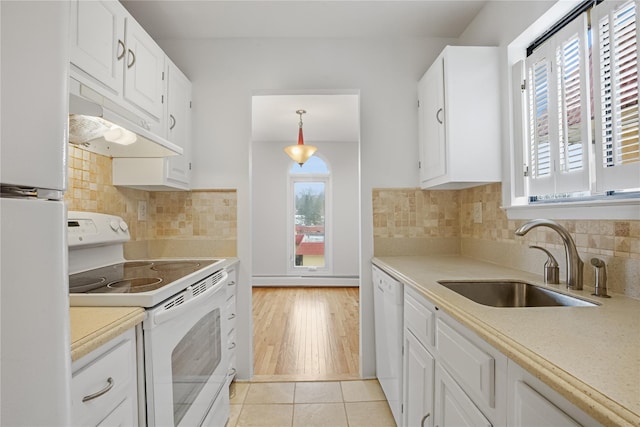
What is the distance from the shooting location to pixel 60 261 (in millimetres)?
525

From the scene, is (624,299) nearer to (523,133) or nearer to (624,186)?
(624,186)

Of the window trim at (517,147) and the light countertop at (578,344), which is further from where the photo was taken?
the window trim at (517,147)

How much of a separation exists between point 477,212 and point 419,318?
1.11 m

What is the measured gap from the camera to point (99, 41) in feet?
4.70

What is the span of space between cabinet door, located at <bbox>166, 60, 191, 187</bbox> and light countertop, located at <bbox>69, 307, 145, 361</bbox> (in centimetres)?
119

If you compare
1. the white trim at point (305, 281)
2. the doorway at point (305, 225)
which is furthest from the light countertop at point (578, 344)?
the white trim at point (305, 281)

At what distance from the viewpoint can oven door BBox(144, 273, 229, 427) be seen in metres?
1.10

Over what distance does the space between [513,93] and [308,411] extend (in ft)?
7.20

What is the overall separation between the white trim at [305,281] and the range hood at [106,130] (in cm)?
398

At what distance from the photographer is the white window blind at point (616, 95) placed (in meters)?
1.16

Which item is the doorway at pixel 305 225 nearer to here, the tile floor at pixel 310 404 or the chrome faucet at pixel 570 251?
the tile floor at pixel 310 404

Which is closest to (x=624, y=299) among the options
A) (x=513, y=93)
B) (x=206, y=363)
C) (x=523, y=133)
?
(x=523, y=133)

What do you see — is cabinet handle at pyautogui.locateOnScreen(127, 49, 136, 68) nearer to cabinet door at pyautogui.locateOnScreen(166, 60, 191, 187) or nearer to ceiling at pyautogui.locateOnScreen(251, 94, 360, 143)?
cabinet door at pyautogui.locateOnScreen(166, 60, 191, 187)

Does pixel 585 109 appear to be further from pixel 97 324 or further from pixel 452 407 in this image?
pixel 97 324
